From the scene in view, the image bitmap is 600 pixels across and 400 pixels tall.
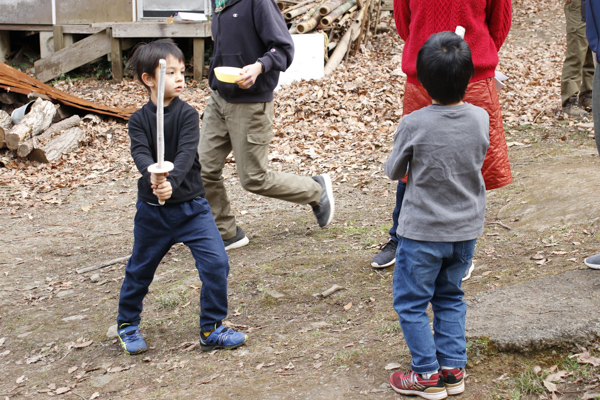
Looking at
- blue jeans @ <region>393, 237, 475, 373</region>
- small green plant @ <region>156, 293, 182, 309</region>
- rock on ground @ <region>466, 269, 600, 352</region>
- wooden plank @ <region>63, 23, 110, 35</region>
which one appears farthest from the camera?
wooden plank @ <region>63, 23, 110, 35</region>

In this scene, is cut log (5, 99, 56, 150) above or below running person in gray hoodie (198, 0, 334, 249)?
below

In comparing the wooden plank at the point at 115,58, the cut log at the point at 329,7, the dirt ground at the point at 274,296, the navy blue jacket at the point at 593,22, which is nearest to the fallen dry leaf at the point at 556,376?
the dirt ground at the point at 274,296

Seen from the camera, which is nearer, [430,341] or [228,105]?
[430,341]

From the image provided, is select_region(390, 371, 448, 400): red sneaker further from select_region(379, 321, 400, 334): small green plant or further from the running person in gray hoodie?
the running person in gray hoodie

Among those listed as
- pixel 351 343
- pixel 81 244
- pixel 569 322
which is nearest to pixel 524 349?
pixel 569 322

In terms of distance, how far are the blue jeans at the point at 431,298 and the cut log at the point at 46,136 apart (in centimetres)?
716

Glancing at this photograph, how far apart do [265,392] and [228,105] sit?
2.42m

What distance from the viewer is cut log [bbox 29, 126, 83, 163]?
27.0ft

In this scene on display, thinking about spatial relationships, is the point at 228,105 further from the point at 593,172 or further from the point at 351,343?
the point at 593,172

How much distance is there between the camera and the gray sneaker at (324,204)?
5.10m

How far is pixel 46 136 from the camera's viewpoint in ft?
28.6

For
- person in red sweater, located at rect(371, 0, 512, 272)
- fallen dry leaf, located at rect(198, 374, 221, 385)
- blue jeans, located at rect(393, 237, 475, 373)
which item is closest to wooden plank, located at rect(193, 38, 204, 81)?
person in red sweater, located at rect(371, 0, 512, 272)

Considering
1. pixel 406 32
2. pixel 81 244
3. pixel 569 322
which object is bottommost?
pixel 81 244

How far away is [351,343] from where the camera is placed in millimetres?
3178
